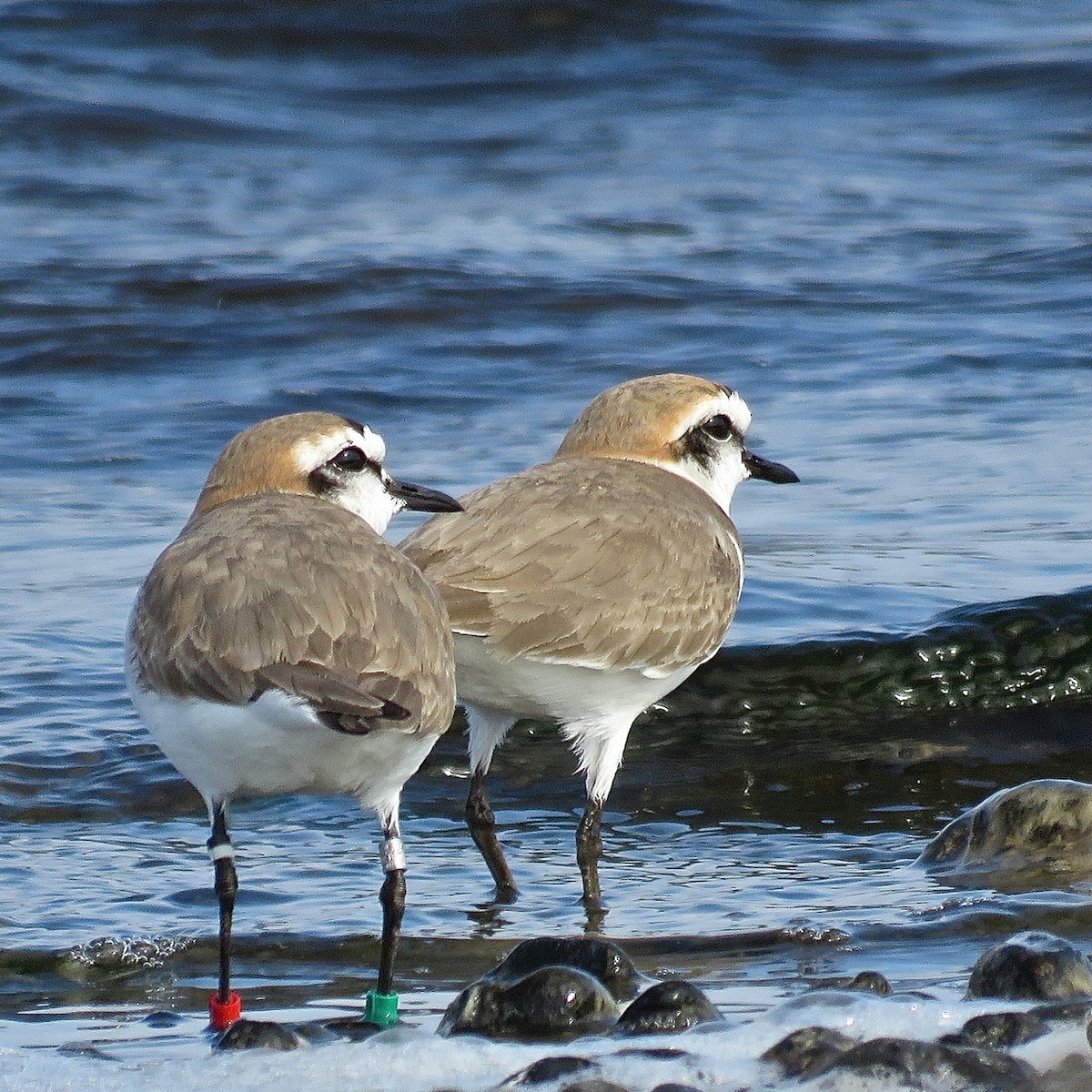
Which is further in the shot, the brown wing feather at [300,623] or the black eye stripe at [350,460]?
the black eye stripe at [350,460]

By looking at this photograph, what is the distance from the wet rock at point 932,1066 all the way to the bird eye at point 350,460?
229 cm

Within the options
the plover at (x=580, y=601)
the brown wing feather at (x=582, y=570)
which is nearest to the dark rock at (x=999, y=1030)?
the plover at (x=580, y=601)

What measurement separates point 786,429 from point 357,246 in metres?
4.40

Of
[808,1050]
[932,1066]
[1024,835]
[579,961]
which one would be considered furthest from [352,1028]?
[1024,835]

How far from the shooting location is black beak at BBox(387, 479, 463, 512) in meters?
5.75

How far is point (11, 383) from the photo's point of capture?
11.8 meters

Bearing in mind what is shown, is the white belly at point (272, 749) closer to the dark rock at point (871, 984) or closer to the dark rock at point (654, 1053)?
the dark rock at point (654, 1053)

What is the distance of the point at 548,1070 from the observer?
158 inches

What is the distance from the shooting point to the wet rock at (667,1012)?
4305 mm

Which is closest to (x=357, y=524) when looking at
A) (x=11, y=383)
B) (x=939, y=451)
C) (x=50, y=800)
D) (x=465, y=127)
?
(x=50, y=800)

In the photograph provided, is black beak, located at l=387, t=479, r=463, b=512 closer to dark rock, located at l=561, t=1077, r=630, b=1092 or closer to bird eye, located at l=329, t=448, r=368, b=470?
bird eye, located at l=329, t=448, r=368, b=470

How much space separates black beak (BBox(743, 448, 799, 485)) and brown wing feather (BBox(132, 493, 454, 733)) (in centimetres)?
219

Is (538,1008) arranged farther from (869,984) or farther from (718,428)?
(718,428)

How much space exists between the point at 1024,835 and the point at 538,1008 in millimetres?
1885
